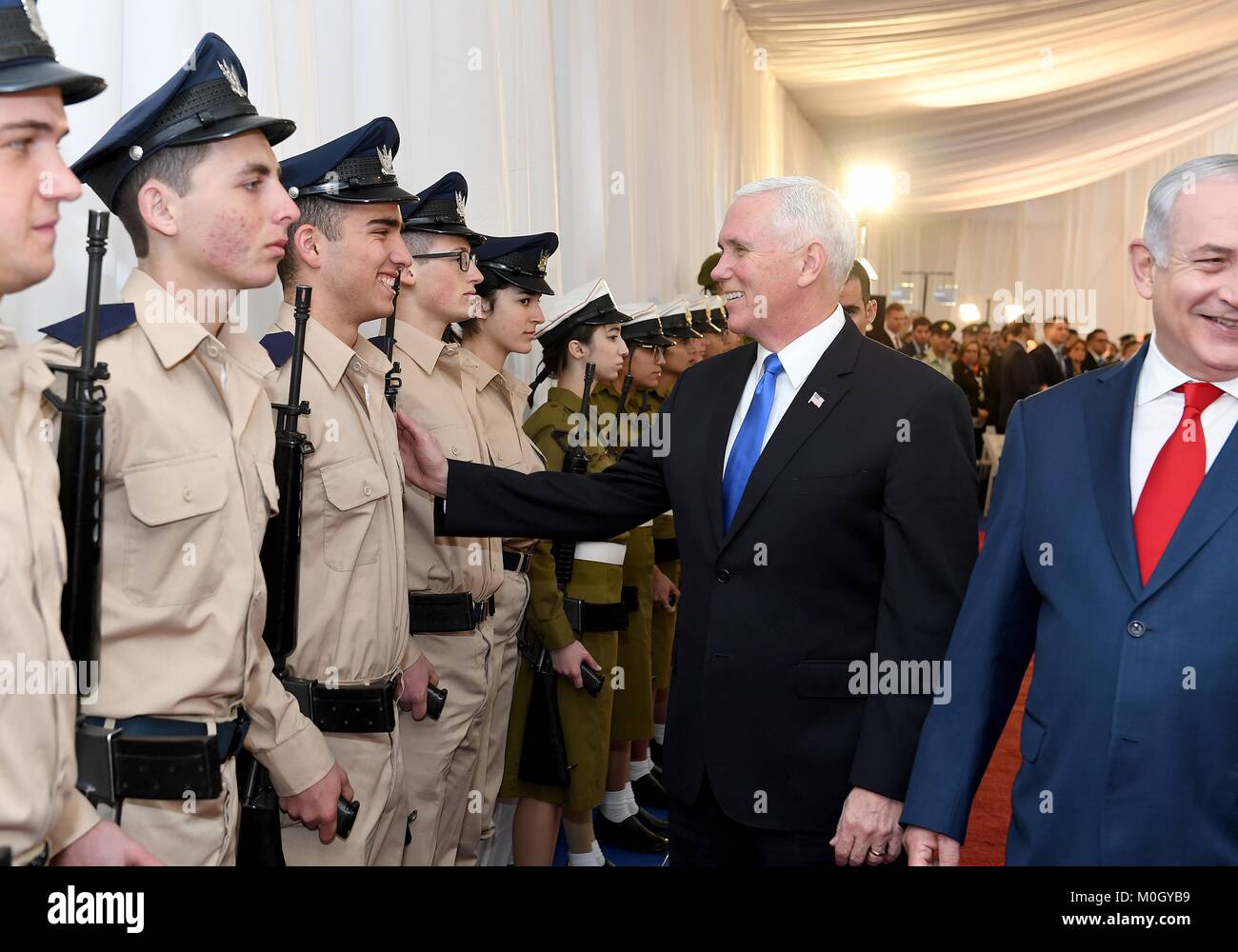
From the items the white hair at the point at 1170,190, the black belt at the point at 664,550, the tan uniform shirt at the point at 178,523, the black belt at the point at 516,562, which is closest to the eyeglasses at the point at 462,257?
the black belt at the point at 516,562

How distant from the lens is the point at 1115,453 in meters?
1.74

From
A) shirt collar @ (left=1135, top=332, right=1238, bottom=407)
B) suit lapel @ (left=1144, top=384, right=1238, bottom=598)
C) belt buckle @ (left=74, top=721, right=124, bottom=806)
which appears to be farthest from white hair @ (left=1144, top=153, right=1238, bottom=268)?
belt buckle @ (left=74, top=721, right=124, bottom=806)

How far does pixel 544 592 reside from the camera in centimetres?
338

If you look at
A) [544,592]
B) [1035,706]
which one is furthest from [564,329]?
[1035,706]

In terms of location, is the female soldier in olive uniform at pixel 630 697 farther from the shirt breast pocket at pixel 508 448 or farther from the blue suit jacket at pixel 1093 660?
the blue suit jacket at pixel 1093 660

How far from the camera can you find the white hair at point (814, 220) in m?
2.29

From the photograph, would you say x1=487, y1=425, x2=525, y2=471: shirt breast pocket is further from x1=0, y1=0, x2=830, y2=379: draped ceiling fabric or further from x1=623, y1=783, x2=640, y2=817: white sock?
x1=623, y1=783, x2=640, y2=817: white sock

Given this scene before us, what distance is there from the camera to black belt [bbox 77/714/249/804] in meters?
1.60

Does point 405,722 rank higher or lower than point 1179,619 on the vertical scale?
lower

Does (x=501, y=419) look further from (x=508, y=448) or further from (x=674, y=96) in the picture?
(x=674, y=96)

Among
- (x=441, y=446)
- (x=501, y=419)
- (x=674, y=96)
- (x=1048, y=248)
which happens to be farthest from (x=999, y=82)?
(x=1048, y=248)
